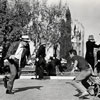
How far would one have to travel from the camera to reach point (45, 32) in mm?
44875

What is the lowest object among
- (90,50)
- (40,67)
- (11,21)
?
(40,67)

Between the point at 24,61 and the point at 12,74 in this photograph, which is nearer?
the point at 12,74

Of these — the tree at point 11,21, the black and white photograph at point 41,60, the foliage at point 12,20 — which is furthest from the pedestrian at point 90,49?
the foliage at point 12,20

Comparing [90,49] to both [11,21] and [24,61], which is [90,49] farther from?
[11,21]

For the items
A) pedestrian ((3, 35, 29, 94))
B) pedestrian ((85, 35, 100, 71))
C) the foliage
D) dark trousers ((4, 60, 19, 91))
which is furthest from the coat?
the foliage

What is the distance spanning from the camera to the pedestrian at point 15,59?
39.7ft

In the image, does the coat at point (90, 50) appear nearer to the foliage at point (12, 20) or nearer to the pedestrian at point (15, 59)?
the pedestrian at point (15, 59)

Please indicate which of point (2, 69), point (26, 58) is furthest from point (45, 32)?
point (26, 58)

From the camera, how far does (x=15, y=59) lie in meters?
12.1

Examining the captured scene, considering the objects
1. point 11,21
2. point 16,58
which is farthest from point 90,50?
point 11,21

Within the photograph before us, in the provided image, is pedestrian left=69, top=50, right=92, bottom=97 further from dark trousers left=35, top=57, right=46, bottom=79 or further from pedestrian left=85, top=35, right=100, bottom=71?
dark trousers left=35, top=57, right=46, bottom=79

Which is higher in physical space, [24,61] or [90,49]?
[90,49]

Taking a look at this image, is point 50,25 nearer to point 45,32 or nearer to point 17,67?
point 45,32

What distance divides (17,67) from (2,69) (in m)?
13.7
